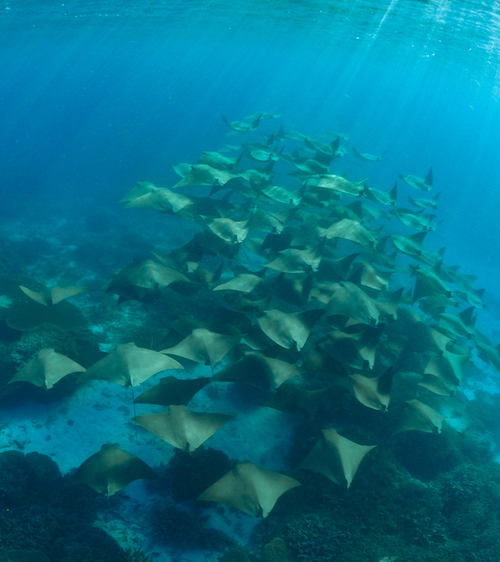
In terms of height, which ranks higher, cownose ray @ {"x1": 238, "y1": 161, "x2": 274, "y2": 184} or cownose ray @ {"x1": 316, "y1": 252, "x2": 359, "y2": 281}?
cownose ray @ {"x1": 238, "y1": 161, "x2": 274, "y2": 184}

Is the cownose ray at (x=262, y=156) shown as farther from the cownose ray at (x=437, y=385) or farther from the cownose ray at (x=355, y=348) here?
the cownose ray at (x=437, y=385)

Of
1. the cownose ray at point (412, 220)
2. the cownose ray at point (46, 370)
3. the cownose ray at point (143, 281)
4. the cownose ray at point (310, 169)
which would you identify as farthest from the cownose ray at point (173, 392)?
the cownose ray at point (310, 169)

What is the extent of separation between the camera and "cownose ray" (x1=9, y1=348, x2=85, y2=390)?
552 centimetres

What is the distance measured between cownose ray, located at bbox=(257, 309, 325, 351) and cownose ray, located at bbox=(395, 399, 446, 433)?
244cm

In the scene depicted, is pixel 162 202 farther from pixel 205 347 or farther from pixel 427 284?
pixel 427 284

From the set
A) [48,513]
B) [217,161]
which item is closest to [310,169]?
[217,161]

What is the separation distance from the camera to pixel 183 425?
4660mm

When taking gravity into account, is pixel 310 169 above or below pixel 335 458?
above

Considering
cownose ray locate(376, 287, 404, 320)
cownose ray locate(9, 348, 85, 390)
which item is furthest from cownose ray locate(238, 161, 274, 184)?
cownose ray locate(9, 348, 85, 390)

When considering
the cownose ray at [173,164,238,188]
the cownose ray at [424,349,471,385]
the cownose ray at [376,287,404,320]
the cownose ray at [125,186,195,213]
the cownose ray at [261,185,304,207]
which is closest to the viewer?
the cownose ray at [424,349,471,385]

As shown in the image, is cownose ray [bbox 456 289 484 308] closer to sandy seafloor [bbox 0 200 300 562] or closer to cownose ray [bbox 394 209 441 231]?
cownose ray [bbox 394 209 441 231]

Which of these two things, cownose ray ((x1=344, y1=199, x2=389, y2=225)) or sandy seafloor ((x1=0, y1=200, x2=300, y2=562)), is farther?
cownose ray ((x1=344, y1=199, x2=389, y2=225))

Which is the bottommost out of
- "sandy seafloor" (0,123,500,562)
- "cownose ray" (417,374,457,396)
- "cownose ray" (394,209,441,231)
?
"sandy seafloor" (0,123,500,562)

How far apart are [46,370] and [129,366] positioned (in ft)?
5.52
